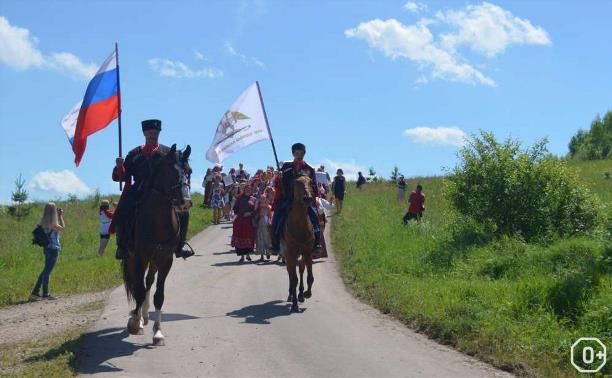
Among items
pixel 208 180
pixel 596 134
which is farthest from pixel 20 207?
pixel 596 134

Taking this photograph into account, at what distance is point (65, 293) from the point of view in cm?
1597

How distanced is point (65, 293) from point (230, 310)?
210 inches

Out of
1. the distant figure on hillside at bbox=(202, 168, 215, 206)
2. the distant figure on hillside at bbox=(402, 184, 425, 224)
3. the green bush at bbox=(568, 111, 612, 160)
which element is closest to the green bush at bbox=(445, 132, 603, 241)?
the distant figure on hillside at bbox=(402, 184, 425, 224)

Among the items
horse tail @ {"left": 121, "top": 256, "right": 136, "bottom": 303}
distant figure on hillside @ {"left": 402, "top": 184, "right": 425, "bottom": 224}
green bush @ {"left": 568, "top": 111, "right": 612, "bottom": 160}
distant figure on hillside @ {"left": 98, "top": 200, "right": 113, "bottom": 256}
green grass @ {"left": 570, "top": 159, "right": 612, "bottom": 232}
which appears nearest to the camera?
horse tail @ {"left": 121, "top": 256, "right": 136, "bottom": 303}

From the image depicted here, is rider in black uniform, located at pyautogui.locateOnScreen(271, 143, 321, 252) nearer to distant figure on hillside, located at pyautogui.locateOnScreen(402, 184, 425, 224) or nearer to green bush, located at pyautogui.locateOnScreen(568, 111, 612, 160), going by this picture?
distant figure on hillside, located at pyautogui.locateOnScreen(402, 184, 425, 224)

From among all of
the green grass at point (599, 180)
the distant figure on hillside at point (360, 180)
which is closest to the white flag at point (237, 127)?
the green grass at point (599, 180)

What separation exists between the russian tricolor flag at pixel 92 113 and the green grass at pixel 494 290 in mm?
6133

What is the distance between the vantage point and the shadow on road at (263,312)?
1170 cm

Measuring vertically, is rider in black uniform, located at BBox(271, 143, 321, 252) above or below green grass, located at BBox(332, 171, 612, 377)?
above

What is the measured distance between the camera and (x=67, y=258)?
21922 mm

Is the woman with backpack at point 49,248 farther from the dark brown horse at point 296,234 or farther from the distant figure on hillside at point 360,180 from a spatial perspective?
the distant figure on hillside at point 360,180

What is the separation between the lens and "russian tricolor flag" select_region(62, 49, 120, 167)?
40.3 ft

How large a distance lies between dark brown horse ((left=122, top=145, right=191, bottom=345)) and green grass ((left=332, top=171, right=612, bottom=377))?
4191 mm

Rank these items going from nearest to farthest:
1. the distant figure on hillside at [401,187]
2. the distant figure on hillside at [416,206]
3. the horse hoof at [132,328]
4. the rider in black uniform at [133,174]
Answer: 1. the horse hoof at [132,328]
2. the rider in black uniform at [133,174]
3. the distant figure on hillside at [416,206]
4. the distant figure on hillside at [401,187]
